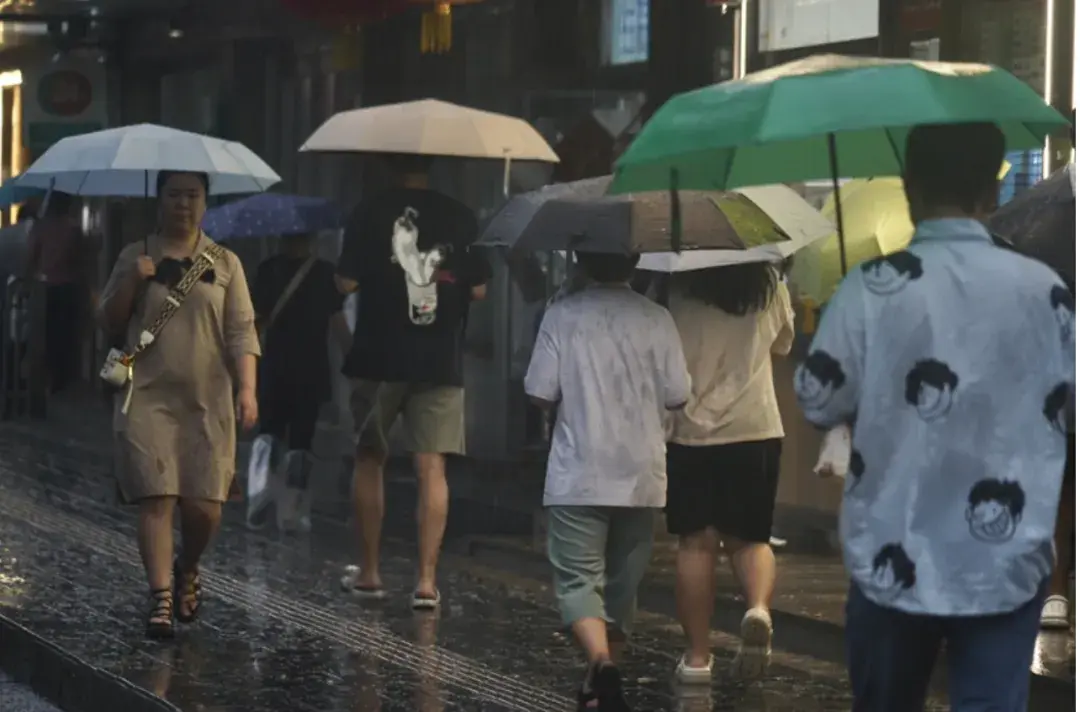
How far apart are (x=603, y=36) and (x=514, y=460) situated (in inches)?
114

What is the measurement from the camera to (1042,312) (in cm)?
445

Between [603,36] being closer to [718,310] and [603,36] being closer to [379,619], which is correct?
[379,619]

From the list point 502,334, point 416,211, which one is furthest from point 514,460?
point 416,211

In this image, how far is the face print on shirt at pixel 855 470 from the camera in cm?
450

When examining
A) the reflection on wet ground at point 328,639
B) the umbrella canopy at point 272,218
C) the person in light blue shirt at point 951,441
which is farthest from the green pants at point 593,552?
the umbrella canopy at point 272,218

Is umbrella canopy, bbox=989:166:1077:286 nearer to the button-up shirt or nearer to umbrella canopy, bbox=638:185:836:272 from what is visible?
umbrella canopy, bbox=638:185:836:272

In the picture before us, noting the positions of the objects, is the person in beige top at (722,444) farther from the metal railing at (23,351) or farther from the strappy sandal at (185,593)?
the metal railing at (23,351)

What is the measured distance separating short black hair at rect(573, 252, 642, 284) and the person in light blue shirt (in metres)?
2.76

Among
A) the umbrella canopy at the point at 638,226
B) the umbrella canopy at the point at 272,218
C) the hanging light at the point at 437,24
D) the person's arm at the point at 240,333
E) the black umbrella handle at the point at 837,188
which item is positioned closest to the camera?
the black umbrella handle at the point at 837,188

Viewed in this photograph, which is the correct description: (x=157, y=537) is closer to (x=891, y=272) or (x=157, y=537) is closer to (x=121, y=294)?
(x=121, y=294)

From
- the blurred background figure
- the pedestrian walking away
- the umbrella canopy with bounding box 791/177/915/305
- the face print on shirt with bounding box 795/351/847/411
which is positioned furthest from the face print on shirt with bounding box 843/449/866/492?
the blurred background figure

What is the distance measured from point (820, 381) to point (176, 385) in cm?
454

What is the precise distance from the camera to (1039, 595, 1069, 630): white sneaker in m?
8.55

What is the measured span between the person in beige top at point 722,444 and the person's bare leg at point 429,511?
1928 millimetres
